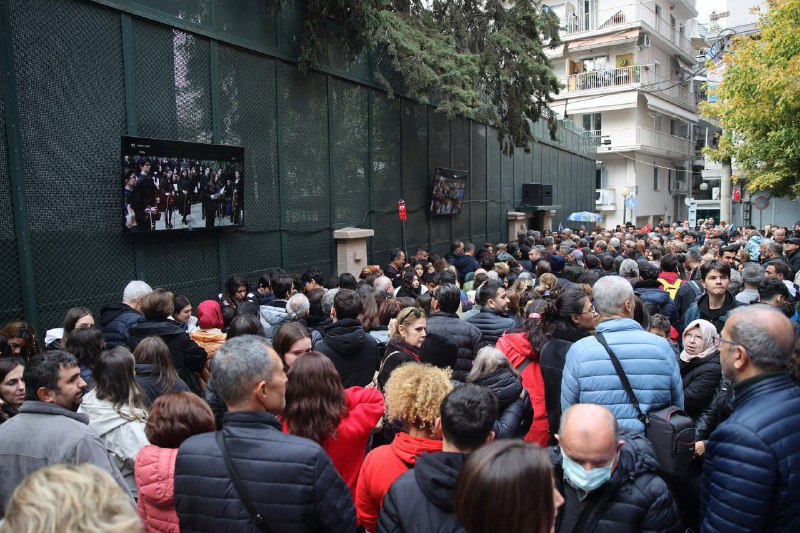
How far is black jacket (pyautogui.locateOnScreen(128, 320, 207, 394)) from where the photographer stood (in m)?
4.88

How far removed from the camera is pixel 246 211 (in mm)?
9180

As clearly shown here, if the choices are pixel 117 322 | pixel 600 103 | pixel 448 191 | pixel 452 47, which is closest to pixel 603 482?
pixel 117 322

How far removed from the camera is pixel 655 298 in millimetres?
6406

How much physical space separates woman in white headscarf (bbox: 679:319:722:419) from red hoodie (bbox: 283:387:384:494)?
2.18 metres

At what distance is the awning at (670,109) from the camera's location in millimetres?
34875

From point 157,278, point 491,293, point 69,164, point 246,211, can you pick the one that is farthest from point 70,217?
point 491,293

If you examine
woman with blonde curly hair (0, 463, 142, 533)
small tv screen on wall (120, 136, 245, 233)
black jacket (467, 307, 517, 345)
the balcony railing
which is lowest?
black jacket (467, 307, 517, 345)

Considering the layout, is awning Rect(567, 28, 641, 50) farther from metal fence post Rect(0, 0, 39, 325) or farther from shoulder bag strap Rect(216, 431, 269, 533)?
shoulder bag strap Rect(216, 431, 269, 533)

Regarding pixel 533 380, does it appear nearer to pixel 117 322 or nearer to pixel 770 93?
pixel 117 322

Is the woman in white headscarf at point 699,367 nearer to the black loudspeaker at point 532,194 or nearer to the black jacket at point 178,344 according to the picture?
the black jacket at point 178,344

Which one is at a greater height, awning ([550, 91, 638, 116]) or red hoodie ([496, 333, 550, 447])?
awning ([550, 91, 638, 116])

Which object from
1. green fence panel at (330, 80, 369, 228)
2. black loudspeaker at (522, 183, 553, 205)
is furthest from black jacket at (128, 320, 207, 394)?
black loudspeaker at (522, 183, 553, 205)

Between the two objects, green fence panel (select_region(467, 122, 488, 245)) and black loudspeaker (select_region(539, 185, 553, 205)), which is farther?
black loudspeaker (select_region(539, 185, 553, 205))

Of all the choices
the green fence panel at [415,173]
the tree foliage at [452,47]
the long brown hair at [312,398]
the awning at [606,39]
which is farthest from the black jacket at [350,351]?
the awning at [606,39]
